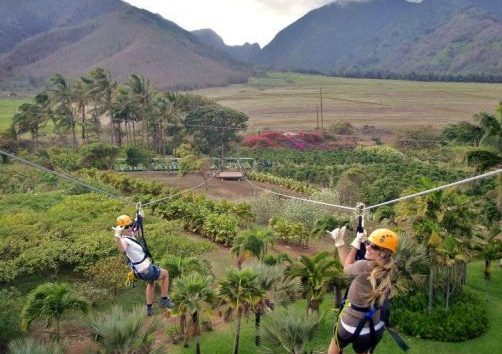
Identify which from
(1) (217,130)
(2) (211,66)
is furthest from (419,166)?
(2) (211,66)

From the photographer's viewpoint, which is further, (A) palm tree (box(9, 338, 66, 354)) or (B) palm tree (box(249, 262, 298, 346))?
(B) palm tree (box(249, 262, 298, 346))

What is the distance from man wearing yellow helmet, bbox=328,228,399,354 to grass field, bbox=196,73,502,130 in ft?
262

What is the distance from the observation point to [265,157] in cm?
5281

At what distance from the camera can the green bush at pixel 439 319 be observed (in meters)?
14.8

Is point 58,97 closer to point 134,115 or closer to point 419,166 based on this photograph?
point 134,115

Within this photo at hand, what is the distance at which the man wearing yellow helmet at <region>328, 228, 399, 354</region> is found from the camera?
5809 mm

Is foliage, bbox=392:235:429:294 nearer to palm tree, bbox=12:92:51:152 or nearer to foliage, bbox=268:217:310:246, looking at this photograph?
foliage, bbox=268:217:310:246

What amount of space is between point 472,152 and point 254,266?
10.2m

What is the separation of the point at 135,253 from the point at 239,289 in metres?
3.01

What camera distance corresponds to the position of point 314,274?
14.0m

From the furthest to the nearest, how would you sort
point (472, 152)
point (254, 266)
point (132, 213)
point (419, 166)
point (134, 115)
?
point (134, 115) → point (419, 166) → point (132, 213) → point (472, 152) → point (254, 266)

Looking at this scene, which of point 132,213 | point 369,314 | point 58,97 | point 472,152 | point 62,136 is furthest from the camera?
point 62,136

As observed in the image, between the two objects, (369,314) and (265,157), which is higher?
(369,314)

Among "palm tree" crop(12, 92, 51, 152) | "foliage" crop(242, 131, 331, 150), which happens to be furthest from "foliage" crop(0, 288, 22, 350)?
"foliage" crop(242, 131, 331, 150)
